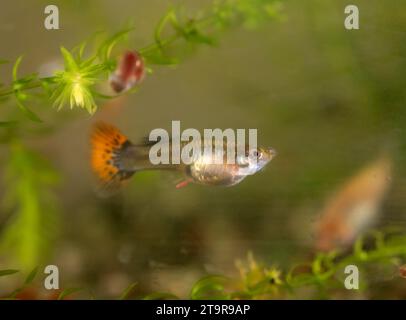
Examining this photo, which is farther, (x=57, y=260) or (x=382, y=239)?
(x=57, y=260)

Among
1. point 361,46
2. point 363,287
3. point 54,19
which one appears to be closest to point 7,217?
point 54,19

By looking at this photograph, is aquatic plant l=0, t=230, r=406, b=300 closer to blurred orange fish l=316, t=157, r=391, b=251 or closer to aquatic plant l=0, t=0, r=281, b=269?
blurred orange fish l=316, t=157, r=391, b=251

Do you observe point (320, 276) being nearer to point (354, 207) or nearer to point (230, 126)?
point (354, 207)

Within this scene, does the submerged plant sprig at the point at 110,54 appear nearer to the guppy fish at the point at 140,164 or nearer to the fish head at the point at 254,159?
the guppy fish at the point at 140,164

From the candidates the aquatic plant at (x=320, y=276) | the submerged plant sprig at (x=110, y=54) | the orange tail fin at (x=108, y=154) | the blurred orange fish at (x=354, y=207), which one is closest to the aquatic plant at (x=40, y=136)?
the submerged plant sprig at (x=110, y=54)

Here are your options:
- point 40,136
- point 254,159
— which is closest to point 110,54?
point 40,136

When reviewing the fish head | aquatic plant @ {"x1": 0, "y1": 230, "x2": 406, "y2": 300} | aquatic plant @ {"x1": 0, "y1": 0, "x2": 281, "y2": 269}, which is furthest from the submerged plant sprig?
aquatic plant @ {"x1": 0, "y1": 230, "x2": 406, "y2": 300}
